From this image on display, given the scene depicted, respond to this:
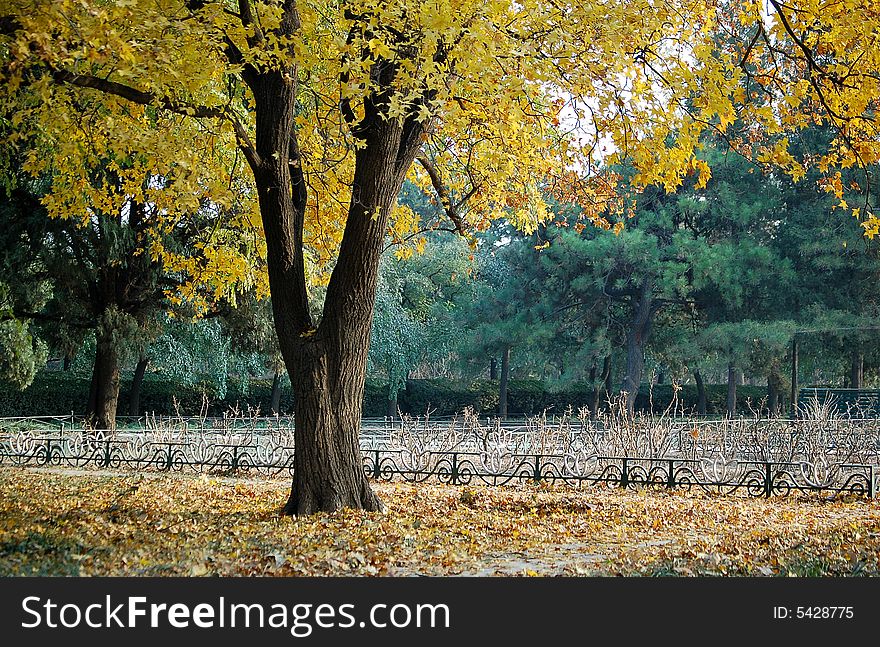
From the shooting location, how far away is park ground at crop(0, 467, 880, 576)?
20.7ft

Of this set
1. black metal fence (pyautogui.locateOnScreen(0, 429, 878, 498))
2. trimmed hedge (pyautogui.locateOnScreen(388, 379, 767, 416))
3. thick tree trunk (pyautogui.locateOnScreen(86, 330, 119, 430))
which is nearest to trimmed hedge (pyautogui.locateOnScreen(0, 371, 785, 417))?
trimmed hedge (pyautogui.locateOnScreen(388, 379, 767, 416))

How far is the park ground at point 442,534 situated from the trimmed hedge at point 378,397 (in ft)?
50.9

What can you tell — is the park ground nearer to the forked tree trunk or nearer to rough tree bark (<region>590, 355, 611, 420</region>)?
the forked tree trunk

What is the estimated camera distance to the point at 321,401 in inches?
336

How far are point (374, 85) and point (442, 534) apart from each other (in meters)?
3.80

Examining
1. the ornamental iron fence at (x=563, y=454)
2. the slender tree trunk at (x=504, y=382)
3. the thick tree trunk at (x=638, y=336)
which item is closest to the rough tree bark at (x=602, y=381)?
the thick tree trunk at (x=638, y=336)

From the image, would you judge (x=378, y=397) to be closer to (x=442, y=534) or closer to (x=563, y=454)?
(x=563, y=454)

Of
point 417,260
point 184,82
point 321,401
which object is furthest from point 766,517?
point 417,260

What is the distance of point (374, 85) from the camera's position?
7.21 metres

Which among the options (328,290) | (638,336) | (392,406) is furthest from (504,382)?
(328,290)

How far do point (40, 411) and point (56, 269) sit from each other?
38.1ft

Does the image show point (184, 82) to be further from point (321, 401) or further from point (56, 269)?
point (56, 269)

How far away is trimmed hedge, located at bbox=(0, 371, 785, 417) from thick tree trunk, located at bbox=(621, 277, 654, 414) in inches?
79.1

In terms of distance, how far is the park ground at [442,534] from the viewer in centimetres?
631
